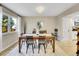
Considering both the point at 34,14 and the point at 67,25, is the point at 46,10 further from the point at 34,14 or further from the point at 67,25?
the point at 67,25

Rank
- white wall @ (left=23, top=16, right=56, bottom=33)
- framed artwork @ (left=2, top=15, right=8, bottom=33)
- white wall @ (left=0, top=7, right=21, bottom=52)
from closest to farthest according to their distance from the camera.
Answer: white wall @ (left=23, top=16, right=56, bottom=33) → white wall @ (left=0, top=7, right=21, bottom=52) → framed artwork @ (left=2, top=15, right=8, bottom=33)

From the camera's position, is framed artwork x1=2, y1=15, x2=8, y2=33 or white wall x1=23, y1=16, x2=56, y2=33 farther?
framed artwork x1=2, y1=15, x2=8, y2=33

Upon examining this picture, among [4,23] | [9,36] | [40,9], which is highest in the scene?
[40,9]

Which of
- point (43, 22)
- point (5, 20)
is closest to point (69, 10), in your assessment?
point (43, 22)

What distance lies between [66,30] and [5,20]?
6.18ft

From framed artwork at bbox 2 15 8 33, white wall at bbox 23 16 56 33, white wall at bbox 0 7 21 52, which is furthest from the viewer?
framed artwork at bbox 2 15 8 33

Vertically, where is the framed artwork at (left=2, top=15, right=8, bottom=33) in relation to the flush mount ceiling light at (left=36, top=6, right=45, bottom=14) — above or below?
below

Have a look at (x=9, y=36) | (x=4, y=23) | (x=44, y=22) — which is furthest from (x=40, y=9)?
(x=9, y=36)

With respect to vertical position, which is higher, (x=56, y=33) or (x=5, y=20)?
(x=5, y=20)

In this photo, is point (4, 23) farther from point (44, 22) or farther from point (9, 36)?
point (44, 22)

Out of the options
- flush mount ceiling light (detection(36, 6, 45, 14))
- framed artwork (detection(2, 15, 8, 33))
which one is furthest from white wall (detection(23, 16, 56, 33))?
framed artwork (detection(2, 15, 8, 33))

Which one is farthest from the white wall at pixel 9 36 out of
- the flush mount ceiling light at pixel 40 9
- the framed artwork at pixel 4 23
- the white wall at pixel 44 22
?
the flush mount ceiling light at pixel 40 9

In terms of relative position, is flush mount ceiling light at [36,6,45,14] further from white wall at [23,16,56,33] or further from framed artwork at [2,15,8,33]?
framed artwork at [2,15,8,33]

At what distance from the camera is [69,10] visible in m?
3.84
